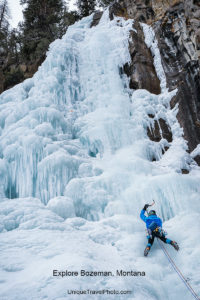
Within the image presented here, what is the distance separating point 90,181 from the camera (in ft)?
19.9

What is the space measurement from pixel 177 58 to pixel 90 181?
663 cm

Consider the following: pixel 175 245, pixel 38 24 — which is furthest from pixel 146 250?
pixel 38 24

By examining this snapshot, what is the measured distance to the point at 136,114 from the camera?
8383mm

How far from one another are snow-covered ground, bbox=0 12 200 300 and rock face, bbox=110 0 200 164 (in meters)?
0.34

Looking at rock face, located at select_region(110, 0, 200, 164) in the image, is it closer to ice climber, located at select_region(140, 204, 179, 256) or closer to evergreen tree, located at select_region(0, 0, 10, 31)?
ice climber, located at select_region(140, 204, 179, 256)

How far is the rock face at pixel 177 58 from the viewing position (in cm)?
795

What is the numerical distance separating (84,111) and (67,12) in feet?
37.3

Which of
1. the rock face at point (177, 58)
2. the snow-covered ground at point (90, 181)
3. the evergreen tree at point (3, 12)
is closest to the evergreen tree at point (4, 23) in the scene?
the evergreen tree at point (3, 12)

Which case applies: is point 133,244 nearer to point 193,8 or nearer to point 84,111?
point 84,111

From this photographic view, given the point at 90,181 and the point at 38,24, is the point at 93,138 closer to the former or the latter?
→ the point at 90,181

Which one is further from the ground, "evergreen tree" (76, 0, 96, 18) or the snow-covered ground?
"evergreen tree" (76, 0, 96, 18)

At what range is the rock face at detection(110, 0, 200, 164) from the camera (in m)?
7.95

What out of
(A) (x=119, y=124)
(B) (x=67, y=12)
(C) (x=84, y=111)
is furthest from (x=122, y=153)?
(B) (x=67, y=12)

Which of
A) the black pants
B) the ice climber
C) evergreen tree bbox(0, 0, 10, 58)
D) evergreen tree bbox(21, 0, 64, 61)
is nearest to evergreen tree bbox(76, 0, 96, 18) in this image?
evergreen tree bbox(21, 0, 64, 61)
